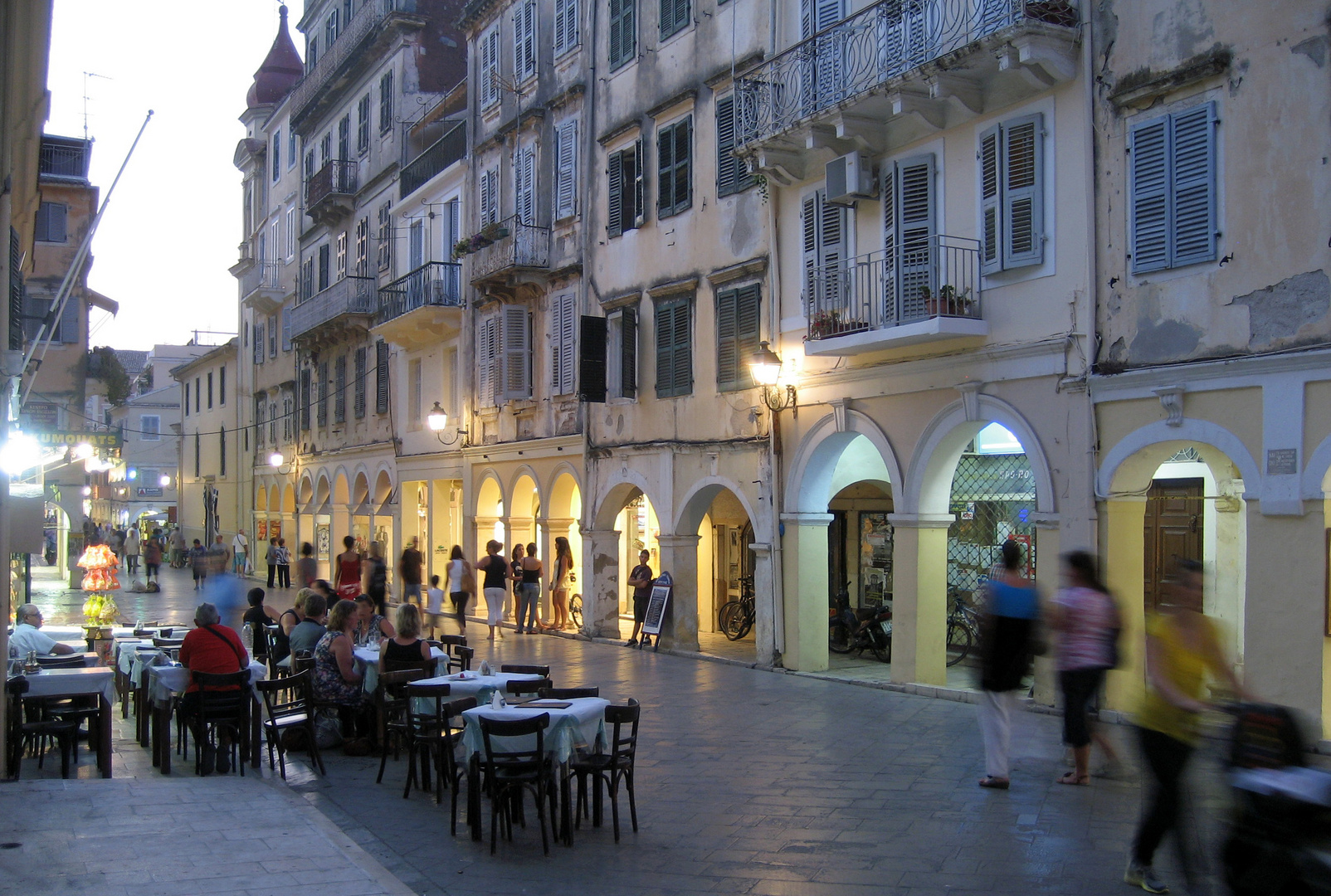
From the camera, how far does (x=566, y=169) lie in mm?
23156

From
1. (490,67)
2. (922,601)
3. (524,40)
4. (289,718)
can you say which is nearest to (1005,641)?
(922,601)

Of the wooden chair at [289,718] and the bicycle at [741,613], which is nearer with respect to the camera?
the wooden chair at [289,718]

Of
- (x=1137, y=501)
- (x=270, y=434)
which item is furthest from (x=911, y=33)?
(x=270, y=434)

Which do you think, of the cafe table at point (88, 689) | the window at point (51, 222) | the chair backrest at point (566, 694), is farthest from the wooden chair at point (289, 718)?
the window at point (51, 222)

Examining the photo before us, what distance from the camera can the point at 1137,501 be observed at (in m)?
12.7

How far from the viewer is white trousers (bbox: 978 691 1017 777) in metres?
9.32

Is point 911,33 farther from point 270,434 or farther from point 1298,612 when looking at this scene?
point 270,434

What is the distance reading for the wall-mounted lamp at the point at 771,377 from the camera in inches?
668

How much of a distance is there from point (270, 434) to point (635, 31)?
27.3m

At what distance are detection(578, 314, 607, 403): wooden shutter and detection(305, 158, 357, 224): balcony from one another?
53.1 ft

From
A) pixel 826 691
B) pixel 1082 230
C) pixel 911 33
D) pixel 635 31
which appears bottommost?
pixel 826 691

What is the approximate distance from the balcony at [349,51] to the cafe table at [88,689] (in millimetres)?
23736

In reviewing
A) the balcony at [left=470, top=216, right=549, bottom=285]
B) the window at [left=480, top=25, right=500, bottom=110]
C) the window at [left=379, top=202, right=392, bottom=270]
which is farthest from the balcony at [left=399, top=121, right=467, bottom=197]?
the balcony at [left=470, top=216, right=549, bottom=285]

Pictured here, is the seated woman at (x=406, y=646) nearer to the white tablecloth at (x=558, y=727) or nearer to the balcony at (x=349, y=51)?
the white tablecloth at (x=558, y=727)
